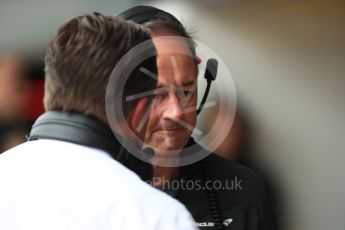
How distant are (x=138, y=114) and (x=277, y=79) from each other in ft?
2.22

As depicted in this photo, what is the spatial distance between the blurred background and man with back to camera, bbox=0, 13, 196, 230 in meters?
0.60

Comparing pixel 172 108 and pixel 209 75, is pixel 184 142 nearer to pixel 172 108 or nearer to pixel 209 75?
pixel 172 108

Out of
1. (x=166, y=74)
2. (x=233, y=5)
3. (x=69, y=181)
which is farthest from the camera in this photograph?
(x=233, y=5)

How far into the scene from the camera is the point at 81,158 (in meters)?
0.72

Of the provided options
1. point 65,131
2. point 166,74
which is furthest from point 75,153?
point 166,74

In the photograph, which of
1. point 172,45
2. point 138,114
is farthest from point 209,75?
point 138,114

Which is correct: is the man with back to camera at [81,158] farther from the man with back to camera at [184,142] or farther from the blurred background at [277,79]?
the blurred background at [277,79]

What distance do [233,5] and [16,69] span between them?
0.60 metres

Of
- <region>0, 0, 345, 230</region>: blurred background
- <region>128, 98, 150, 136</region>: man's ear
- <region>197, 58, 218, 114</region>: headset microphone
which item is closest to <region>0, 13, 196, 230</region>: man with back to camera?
<region>128, 98, 150, 136</region>: man's ear

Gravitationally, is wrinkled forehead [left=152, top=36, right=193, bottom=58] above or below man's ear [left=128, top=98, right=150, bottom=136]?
below

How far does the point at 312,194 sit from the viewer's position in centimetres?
142

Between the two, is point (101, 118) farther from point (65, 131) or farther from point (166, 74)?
point (166, 74)

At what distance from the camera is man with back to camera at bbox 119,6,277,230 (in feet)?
3.90

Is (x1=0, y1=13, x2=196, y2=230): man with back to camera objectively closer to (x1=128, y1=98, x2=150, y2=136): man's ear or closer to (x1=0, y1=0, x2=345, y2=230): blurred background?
(x1=128, y1=98, x2=150, y2=136): man's ear
